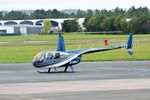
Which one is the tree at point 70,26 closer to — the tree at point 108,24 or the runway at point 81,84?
the tree at point 108,24

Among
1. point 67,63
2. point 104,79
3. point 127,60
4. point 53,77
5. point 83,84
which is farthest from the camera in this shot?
point 127,60

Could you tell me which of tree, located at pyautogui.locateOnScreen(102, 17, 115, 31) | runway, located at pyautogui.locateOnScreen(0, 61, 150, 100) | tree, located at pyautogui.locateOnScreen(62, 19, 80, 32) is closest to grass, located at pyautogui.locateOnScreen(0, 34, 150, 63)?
runway, located at pyautogui.locateOnScreen(0, 61, 150, 100)

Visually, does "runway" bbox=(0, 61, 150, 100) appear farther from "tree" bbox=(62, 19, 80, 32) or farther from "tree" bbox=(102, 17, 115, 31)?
"tree" bbox=(62, 19, 80, 32)

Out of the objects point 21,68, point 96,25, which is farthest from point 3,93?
point 96,25

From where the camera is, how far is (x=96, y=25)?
538 ft

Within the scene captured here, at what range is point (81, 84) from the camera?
92.2 feet

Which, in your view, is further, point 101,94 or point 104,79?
point 104,79

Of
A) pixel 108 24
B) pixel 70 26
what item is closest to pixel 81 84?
pixel 108 24

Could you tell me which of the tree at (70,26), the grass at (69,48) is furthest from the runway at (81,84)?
the tree at (70,26)

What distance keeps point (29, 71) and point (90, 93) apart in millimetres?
14535

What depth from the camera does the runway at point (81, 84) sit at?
22938 mm

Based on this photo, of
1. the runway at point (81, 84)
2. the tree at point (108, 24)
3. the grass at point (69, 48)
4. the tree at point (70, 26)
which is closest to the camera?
the runway at point (81, 84)

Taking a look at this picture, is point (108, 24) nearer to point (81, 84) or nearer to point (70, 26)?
point (70, 26)

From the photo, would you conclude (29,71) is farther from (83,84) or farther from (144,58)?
(144,58)
